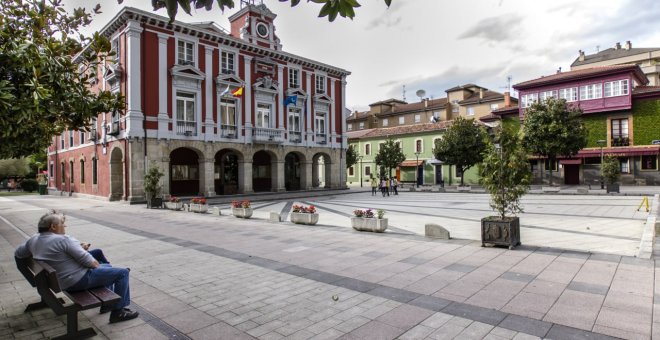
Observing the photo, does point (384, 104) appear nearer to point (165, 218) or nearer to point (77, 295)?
point (165, 218)

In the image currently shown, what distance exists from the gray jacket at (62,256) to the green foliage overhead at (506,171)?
26.8 ft

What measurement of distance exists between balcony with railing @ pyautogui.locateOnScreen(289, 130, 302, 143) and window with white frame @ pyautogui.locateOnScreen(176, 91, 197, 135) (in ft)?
29.6

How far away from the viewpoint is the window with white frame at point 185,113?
25.4 m

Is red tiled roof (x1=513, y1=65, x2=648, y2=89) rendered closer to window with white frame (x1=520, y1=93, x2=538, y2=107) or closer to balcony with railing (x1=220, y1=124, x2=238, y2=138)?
window with white frame (x1=520, y1=93, x2=538, y2=107)

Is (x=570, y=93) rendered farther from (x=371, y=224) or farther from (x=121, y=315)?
(x=121, y=315)

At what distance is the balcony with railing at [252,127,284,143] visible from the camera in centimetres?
2942

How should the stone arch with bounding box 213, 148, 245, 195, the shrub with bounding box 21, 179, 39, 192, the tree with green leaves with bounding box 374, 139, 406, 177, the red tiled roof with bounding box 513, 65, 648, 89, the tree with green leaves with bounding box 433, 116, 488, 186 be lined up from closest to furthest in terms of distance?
1. the stone arch with bounding box 213, 148, 245, 195
2. the red tiled roof with bounding box 513, 65, 648, 89
3. the tree with green leaves with bounding box 433, 116, 488, 186
4. the shrub with bounding box 21, 179, 39, 192
5. the tree with green leaves with bounding box 374, 139, 406, 177

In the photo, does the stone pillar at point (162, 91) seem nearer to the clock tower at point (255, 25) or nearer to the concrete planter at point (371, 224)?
the clock tower at point (255, 25)

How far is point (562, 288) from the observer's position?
5.66 m

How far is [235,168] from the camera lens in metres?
32.1

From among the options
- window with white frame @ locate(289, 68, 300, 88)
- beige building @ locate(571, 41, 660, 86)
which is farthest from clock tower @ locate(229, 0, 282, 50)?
beige building @ locate(571, 41, 660, 86)

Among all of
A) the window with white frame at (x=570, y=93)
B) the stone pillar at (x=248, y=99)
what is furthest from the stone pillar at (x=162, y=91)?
the window with white frame at (x=570, y=93)

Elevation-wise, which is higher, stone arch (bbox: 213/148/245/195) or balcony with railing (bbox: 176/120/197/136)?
balcony with railing (bbox: 176/120/197/136)

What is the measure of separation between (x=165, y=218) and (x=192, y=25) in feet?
52.8
